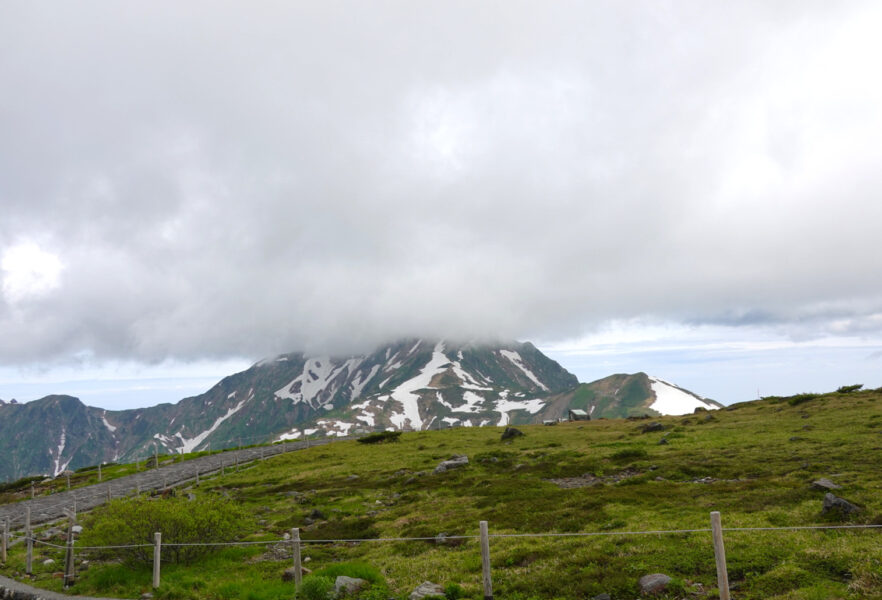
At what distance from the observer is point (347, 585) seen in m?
16.5

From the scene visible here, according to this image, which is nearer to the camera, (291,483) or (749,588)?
(749,588)

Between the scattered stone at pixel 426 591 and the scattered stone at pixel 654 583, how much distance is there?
229 inches

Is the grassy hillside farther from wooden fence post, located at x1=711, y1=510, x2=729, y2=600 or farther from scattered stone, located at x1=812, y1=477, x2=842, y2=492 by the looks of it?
wooden fence post, located at x1=711, y1=510, x2=729, y2=600

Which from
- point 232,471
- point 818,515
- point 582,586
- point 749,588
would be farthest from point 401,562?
point 232,471

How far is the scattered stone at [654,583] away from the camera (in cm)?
1417

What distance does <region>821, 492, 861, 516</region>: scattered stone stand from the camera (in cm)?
1881

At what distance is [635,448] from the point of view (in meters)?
44.8

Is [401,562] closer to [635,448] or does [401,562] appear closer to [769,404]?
[635,448]

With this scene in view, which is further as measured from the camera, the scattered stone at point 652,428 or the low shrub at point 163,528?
the scattered stone at point 652,428

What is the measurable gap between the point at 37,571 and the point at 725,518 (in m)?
31.4

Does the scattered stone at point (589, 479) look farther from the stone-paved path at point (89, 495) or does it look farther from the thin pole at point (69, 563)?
the stone-paved path at point (89, 495)

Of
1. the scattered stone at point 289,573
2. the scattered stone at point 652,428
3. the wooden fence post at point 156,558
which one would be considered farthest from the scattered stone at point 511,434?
the wooden fence post at point 156,558

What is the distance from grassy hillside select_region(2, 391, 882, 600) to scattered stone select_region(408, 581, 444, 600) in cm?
75

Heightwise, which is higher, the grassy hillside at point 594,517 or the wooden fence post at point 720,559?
→ the wooden fence post at point 720,559
